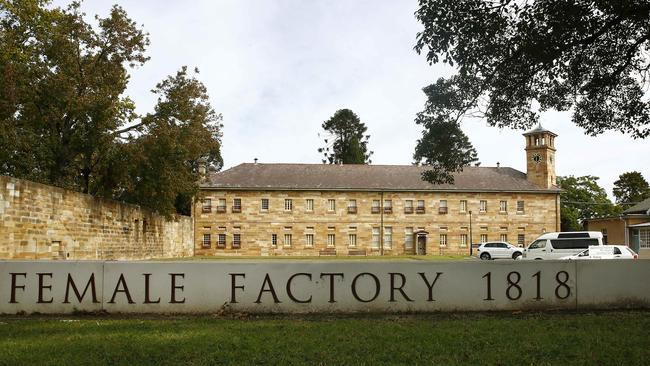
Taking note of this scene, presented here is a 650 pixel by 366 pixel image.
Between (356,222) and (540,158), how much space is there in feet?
61.4

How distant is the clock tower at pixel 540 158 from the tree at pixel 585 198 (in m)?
12.0

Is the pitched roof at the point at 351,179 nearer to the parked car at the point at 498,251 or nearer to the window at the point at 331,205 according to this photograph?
the window at the point at 331,205

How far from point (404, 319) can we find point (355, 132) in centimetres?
6739

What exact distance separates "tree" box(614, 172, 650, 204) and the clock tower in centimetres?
2039

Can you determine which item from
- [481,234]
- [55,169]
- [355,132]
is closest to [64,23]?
[55,169]

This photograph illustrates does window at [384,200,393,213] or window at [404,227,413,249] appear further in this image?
window at [384,200,393,213]

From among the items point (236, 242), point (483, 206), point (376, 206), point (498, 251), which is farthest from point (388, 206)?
point (498, 251)

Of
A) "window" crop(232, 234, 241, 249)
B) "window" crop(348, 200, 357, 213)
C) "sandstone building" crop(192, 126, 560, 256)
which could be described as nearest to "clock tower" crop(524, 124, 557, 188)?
"sandstone building" crop(192, 126, 560, 256)

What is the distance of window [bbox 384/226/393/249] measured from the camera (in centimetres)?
5234

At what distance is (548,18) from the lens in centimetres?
948

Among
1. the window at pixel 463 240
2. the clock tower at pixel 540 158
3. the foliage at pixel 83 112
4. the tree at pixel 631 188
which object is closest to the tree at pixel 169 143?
the foliage at pixel 83 112

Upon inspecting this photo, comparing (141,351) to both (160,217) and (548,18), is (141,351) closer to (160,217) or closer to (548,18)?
(548,18)

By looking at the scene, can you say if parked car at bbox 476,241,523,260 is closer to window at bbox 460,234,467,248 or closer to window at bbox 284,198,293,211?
window at bbox 460,234,467,248

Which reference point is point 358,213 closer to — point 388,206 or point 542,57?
point 388,206
